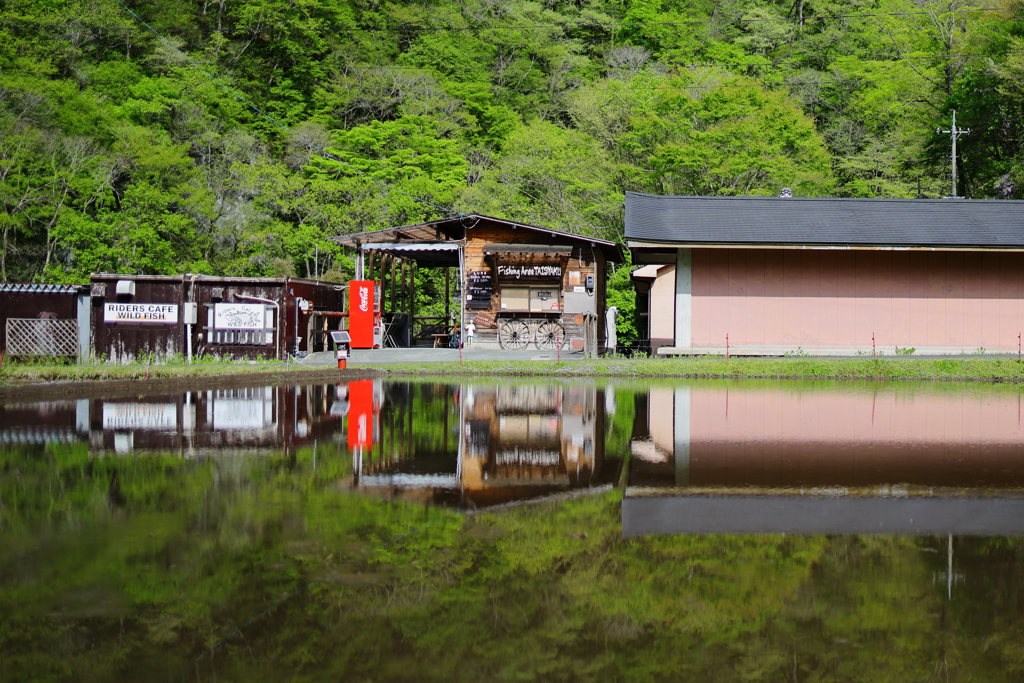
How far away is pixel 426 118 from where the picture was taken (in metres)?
47.5

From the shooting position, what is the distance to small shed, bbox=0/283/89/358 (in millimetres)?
25828

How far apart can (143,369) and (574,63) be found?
42.1 m

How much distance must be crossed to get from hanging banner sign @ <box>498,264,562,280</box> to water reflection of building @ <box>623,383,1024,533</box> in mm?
16366

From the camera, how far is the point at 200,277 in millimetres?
26594

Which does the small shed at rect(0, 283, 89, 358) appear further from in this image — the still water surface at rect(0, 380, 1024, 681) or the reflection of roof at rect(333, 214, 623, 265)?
the still water surface at rect(0, 380, 1024, 681)

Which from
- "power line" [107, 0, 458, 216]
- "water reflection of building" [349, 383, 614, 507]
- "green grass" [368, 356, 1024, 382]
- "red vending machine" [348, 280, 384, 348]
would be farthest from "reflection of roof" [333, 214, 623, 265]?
"water reflection of building" [349, 383, 614, 507]

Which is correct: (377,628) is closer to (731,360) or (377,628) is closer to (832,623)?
(832,623)

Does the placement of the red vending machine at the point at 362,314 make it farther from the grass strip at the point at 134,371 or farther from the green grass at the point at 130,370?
the grass strip at the point at 134,371

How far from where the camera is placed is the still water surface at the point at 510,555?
14.7 ft

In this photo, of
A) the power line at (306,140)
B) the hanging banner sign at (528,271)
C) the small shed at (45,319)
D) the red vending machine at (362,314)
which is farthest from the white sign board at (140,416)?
the power line at (306,140)

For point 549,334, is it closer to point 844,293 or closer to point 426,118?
point 844,293

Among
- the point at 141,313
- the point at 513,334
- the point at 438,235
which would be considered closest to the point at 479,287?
the point at 513,334

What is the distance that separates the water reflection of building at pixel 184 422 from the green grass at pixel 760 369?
6.53 m

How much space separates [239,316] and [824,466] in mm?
20547
